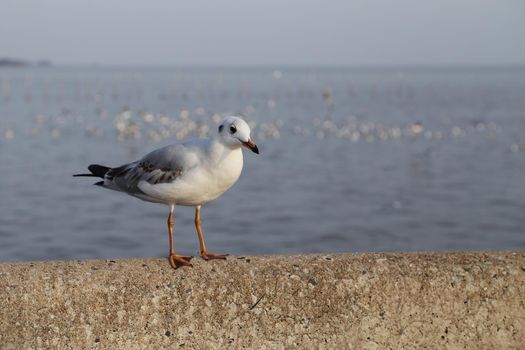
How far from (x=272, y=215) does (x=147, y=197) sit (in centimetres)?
1263

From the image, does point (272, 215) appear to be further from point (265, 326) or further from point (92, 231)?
point (265, 326)

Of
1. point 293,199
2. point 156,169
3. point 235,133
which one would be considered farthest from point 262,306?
point 293,199

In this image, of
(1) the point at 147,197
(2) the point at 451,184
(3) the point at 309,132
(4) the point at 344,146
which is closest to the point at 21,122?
(3) the point at 309,132

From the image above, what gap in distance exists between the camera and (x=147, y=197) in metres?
4.80

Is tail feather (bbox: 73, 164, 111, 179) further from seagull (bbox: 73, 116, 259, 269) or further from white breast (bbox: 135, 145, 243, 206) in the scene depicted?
white breast (bbox: 135, 145, 243, 206)

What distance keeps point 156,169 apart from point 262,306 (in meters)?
1.25

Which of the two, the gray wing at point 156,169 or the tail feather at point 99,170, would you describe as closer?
the gray wing at point 156,169

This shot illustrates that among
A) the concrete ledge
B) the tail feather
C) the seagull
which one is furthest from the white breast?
the tail feather

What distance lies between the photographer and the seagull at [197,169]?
424 cm

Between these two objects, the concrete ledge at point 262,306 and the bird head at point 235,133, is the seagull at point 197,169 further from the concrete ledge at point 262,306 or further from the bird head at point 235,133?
the concrete ledge at point 262,306

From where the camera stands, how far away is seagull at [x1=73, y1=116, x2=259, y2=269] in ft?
13.9

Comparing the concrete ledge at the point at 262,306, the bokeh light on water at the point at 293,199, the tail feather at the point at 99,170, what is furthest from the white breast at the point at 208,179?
the bokeh light on water at the point at 293,199

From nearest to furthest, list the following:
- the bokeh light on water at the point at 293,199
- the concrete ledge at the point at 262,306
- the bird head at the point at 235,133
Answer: the concrete ledge at the point at 262,306
the bird head at the point at 235,133
the bokeh light on water at the point at 293,199

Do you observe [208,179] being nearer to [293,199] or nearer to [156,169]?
[156,169]
